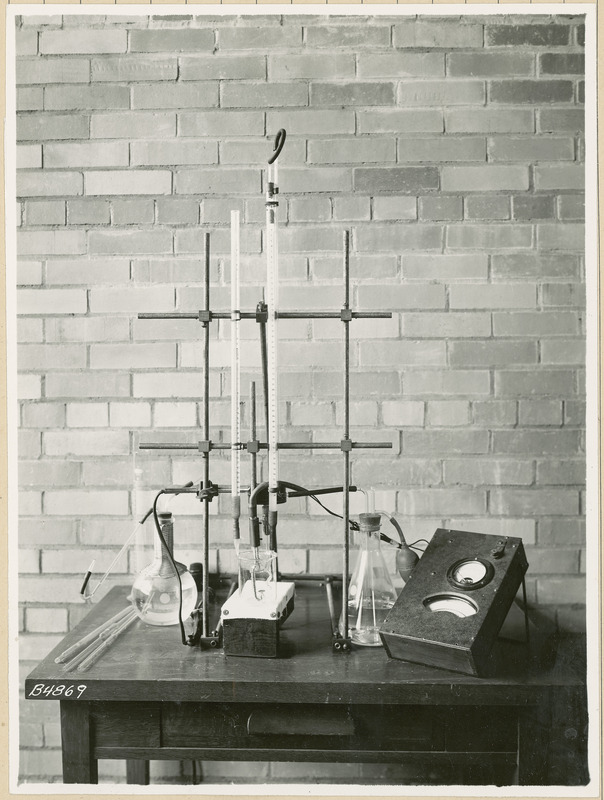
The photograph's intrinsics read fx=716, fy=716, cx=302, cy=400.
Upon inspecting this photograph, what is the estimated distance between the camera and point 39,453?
2.09 metres

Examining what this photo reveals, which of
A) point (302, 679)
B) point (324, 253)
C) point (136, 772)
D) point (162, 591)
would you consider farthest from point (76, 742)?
point (324, 253)

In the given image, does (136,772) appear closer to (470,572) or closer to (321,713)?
(321,713)

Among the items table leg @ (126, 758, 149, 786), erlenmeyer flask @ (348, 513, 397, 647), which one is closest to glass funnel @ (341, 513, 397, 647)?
erlenmeyer flask @ (348, 513, 397, 647)

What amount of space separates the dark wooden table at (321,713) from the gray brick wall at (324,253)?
2.10 ft

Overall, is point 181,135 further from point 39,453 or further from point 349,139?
point 39,453

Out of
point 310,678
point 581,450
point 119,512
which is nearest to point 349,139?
point 581,450

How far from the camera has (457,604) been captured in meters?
1.48

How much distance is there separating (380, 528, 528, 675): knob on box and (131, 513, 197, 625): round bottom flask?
48 centimetres

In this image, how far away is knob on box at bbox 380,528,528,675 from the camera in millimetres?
1403

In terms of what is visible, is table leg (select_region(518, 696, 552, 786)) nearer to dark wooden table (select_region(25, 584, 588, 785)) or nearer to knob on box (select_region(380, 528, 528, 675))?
dark wooden table (select_region(25, 584, 588, 785))

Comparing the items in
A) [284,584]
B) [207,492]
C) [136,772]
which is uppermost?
[207,492]

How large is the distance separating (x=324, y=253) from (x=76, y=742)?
1362mm

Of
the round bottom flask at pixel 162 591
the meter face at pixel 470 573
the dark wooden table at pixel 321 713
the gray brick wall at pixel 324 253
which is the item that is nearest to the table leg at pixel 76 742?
the dark wooden table at pixel 321 713

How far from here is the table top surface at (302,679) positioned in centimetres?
139
